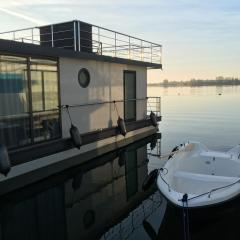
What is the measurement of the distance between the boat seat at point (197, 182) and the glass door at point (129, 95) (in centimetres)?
717

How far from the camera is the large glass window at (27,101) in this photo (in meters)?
8.65

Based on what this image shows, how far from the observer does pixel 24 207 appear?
25.3 feet

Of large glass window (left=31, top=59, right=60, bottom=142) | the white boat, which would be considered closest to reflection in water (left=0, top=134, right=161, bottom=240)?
the white boat

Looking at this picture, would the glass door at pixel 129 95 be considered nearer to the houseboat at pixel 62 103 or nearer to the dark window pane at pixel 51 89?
the houseboat at pixel 62 103

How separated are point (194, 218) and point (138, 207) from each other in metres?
1.39

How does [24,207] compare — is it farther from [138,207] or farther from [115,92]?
[115,92]

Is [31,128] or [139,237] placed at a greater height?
[31,128]

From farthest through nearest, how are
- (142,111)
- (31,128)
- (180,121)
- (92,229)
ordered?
(180,121), (142,111), (31,128), (92,229)

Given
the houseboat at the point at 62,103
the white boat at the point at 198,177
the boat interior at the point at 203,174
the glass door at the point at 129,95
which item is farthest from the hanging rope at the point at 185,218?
the glass door at the point at 129,95

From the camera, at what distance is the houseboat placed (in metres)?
8.70

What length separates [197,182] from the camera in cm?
764

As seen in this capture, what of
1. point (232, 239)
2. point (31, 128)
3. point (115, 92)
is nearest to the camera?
point (232, 239)

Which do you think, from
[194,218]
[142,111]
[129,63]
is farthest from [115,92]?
[194,218]

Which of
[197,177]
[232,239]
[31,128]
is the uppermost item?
[31,128]
